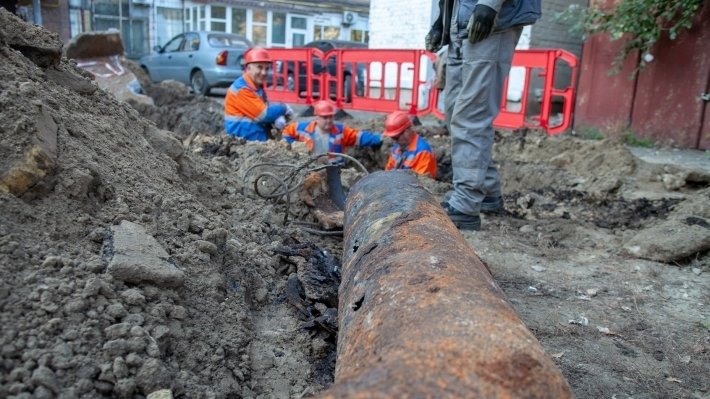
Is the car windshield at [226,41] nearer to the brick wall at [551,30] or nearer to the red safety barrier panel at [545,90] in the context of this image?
the brick wall at [551,30]

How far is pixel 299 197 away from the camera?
399 cm

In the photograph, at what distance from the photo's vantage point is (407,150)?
559 cm

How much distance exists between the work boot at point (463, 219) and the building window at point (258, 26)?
79.7 feet

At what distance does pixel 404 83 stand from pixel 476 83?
785 cm

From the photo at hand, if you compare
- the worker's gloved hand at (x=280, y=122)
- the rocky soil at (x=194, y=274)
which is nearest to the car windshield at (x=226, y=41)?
the worker's gloved hand at (x=280, y=122)

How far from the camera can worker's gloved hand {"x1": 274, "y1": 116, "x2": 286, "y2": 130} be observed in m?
6.40

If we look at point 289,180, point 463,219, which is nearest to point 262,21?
point 289,180

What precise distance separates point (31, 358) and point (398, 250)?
45.1 inches

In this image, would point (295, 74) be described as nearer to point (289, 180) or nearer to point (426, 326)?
point (289, 180)

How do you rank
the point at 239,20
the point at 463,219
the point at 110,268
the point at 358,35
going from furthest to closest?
the point at 358,35 < the point at 239,20 < the point at 463,219 < the point at 110,268

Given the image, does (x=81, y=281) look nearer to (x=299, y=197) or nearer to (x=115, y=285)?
(x=115, y=285)

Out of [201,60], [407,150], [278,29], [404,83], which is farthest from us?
[278,29]

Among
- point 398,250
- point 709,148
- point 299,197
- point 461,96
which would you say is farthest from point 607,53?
point 398,250

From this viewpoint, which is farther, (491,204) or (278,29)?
(278,29)
